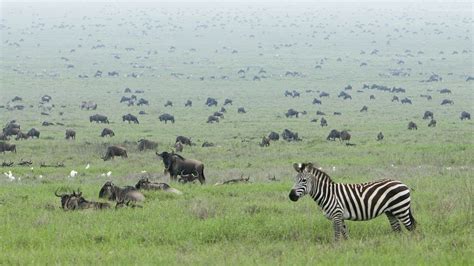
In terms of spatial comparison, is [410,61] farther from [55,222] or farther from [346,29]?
[55,222]

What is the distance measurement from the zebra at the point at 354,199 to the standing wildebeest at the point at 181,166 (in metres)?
9.28

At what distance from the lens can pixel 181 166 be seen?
73.9 ft

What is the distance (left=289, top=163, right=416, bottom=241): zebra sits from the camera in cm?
1245

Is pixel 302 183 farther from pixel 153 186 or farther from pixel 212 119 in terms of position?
pixel 212 119

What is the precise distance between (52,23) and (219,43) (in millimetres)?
39709

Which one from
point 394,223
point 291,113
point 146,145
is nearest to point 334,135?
point 146,145

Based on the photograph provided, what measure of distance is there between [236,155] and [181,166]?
7.10 metres

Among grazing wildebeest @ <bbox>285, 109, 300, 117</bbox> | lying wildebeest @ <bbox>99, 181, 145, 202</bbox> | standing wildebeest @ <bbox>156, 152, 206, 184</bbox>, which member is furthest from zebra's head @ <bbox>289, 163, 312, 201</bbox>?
grazing wildebeest @ <bbox>285, 109, 300, 117</bbox>

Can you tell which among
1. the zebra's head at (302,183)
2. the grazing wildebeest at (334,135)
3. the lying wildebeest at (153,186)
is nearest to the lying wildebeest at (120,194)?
the lying wildebeest at (153,186)

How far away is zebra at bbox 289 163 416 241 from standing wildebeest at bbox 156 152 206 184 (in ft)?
30.4

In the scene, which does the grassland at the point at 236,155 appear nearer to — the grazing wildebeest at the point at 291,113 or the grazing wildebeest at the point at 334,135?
the grazing wildebeest at the point at 291,113

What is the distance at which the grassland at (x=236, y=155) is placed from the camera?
39.0ft

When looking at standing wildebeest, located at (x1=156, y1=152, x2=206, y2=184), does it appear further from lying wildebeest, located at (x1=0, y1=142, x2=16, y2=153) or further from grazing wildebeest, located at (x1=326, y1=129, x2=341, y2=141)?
grazing wildebeest, located at (x1=326, y1=129, x2=341, y2=141)

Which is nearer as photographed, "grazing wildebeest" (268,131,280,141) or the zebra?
the zebra
